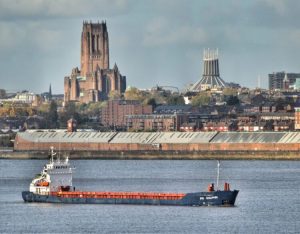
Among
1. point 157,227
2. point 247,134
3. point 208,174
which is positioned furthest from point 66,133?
point 157,227

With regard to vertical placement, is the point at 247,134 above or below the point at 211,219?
above

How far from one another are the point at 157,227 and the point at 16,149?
97.7 metres

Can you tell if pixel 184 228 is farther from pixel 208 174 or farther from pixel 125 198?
pixel 208 174

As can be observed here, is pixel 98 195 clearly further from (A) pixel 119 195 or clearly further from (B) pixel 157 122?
(B) pixel 157 122

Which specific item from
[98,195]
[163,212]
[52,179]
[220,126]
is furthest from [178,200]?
[220,126]

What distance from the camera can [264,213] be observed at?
69062 millimetres

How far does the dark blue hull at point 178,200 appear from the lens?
7081cm

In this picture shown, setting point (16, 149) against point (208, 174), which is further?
point (16, 149)

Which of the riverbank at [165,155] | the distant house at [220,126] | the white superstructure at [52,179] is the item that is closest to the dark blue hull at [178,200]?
the white superstructure at [52,179]

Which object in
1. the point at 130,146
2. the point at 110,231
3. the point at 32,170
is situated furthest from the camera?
the point at 130,146

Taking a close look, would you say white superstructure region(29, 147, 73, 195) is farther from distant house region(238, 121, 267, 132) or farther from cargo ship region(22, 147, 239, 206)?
distant house region(238, 121, 267, 132)

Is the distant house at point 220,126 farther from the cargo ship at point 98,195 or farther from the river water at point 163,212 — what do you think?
the cargo ship at point 98,195

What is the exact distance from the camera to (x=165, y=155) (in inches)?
5827

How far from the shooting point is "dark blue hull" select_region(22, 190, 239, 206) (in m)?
70.8
